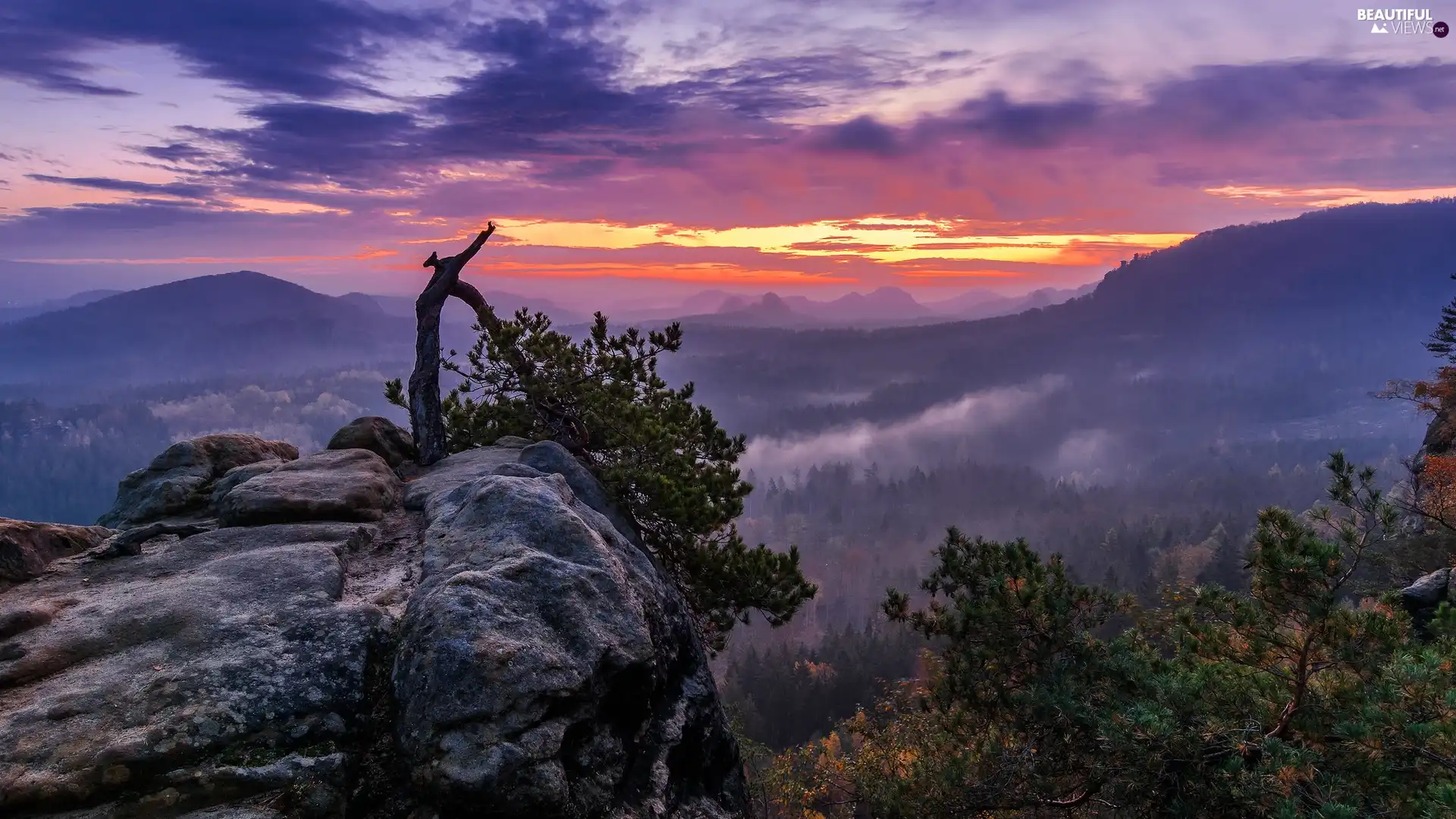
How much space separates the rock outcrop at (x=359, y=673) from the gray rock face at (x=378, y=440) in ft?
14.0

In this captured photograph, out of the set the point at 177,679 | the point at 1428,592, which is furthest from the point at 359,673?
the point at 1428,592

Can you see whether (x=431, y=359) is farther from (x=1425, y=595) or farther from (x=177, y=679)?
(x=1425, y=595)

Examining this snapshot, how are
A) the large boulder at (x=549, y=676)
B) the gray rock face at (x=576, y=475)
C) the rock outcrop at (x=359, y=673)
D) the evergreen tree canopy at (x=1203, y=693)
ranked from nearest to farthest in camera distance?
the rock outcrop at (x=359, y=673), the large boulder at (x=549, y=676), the evergreen tree canopy at (x=1203, y=693), the gray rock face at (x=576, y=475)

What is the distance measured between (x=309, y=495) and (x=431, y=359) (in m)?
5.68

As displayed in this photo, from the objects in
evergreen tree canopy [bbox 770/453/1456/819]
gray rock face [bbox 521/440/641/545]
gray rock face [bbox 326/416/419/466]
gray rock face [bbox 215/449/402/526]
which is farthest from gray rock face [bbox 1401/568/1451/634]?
gray rock face [bbox 326/416/419/466]

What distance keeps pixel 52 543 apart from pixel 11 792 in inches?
190

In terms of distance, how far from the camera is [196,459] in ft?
44.0

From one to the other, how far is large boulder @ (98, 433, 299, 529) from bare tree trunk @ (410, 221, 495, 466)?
2.90 metres

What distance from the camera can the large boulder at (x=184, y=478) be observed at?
448 inches

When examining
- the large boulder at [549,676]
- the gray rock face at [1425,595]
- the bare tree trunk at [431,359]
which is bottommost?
the gray rock face at [1425,595]

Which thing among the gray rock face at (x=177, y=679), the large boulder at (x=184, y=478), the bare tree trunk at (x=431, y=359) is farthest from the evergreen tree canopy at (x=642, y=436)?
the gray rock face at (x=177, y=679)

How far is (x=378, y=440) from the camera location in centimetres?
1488

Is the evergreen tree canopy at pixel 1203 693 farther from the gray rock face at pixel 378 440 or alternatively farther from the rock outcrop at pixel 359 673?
the gray rock face at pixel 378 440

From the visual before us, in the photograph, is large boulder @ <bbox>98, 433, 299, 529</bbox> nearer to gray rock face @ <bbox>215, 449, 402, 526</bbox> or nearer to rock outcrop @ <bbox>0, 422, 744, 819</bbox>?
gray rock face @ <bbox>215, 449, 402, 526</bbox>
